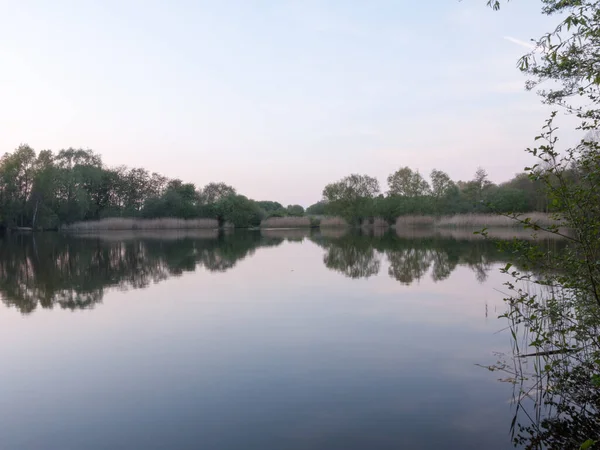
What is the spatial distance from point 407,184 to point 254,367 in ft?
197

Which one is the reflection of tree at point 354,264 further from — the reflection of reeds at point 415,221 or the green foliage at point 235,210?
the green foliage at point 235,210

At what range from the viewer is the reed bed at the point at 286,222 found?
61772 millimetres

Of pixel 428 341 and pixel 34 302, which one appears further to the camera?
pixel 34 302

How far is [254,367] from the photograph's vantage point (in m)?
5.34

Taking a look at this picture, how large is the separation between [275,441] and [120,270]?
41.3ft

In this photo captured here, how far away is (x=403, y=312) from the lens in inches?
321

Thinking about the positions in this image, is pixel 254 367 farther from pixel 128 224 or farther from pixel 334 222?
pixel 334 222

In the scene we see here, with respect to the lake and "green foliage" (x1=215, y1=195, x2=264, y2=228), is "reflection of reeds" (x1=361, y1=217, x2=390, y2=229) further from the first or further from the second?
the lake

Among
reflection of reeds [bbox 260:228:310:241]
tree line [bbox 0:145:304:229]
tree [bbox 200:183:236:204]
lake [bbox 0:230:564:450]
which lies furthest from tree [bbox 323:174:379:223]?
lake [bbox 0:230:564:450]

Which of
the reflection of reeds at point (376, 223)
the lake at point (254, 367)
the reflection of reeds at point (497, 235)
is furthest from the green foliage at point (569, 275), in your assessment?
the reflection of reeds at point (376, 223)

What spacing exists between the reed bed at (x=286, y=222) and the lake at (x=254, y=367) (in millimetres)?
50354

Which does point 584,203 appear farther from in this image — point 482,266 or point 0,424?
point 482,266

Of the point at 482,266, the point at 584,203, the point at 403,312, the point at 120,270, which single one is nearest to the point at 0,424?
the point at 584,203

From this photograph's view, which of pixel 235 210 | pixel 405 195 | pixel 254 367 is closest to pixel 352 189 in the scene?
pixel 405 195
